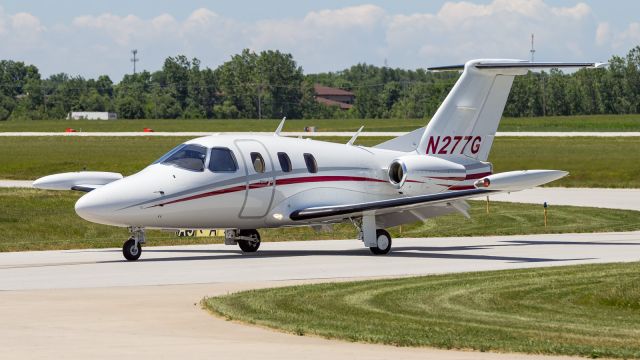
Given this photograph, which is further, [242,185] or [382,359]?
[242,185]

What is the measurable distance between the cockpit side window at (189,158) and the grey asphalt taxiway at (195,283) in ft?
6.82

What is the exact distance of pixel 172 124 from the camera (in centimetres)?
16362

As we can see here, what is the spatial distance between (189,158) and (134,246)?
7.46 ft

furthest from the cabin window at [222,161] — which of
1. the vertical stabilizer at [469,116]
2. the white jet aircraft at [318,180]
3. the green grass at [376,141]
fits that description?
the green grass at [376,141]

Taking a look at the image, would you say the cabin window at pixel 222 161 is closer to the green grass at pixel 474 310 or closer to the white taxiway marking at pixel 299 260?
the white taxiway marking at pixel 299 260

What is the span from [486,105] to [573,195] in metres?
20.9

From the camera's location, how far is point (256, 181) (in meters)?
29.6

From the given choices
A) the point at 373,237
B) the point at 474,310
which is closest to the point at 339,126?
the point at 373,237

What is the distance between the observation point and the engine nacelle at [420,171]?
31.6 m

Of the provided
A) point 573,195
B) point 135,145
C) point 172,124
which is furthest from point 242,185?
point 172,124

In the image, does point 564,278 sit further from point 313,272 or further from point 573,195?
point 573,195

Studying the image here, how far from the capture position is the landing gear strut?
1118 inches

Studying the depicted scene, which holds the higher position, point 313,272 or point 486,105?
point 486,105

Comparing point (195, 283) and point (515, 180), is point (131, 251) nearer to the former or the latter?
point (195, 283)
